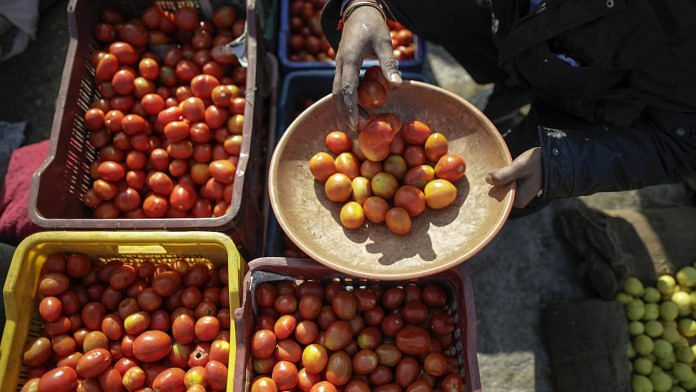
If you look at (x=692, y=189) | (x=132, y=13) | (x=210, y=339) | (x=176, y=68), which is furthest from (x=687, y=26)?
(x=132, y=13)

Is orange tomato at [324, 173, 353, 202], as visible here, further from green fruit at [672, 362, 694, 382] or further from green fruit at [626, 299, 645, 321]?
green fruit at [672, 362, 694, 382]

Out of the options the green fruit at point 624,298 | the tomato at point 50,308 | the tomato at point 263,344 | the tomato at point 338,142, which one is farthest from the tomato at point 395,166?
the green fruit at point 624,298

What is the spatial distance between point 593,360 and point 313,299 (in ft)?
6.83

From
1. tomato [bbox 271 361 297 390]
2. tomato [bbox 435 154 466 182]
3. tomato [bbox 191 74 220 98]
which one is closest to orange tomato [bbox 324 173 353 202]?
tomato [bbox 435 154 466 182]

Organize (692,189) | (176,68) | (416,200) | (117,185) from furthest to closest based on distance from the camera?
(692,189), (176,68), (117,185), (416,200)

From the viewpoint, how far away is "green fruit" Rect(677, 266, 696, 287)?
3520mm

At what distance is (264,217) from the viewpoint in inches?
131

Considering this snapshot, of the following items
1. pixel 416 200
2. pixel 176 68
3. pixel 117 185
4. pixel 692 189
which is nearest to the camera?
pixel 416 200

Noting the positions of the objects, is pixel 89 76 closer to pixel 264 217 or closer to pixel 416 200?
pixel 264 217

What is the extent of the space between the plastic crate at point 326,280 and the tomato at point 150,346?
45 cm

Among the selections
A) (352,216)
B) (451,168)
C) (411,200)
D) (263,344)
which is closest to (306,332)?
(263,344)

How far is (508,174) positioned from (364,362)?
1.17m

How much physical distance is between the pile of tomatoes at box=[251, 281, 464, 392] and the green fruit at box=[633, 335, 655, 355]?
177 centimetres

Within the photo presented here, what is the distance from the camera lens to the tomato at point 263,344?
2402mm
